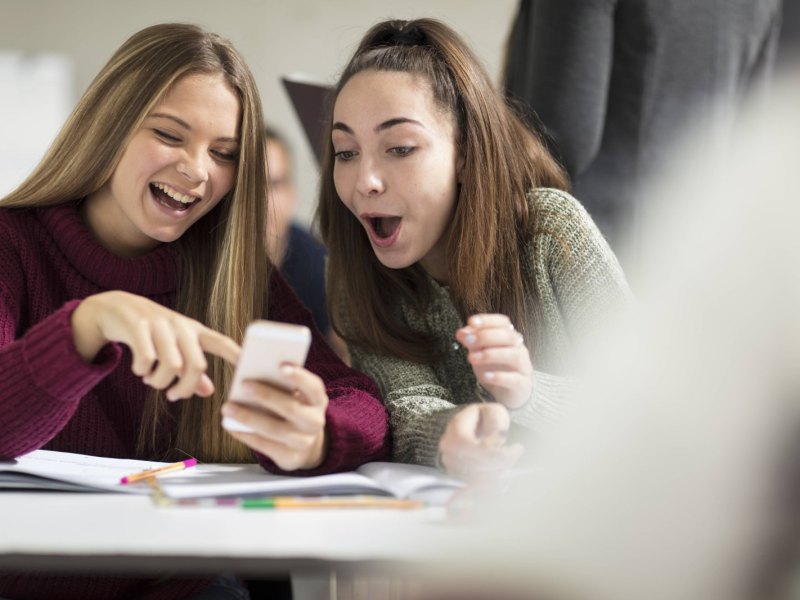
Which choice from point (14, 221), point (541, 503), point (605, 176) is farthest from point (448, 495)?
point (605, 176)

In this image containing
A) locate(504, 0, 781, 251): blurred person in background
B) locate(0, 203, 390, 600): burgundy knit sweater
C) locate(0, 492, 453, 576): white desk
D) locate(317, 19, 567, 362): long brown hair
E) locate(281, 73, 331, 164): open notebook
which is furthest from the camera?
locate(281, 73, 331, 164): open notebook

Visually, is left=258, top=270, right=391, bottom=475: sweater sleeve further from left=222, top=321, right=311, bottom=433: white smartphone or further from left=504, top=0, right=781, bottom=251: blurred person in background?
left=504, top=0, right=781, bottom=251: blurred person in background

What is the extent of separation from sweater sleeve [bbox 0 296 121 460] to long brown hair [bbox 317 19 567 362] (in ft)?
1.57

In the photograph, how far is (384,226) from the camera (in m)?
1.30

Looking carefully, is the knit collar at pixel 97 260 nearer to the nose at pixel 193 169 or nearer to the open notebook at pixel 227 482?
the nose at pixel 193 169

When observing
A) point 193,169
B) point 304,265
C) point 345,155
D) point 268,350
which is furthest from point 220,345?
point 304,265

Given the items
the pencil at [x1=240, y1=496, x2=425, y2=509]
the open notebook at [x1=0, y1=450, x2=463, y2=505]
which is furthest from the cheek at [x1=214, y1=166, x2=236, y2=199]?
the pencil at [x1=240, y1=496, x2=425, y2=509]

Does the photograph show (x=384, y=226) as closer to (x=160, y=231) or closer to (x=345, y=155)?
(x=345, y=155)

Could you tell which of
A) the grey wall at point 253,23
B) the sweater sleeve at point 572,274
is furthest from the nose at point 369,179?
the grey wall at point 253,23

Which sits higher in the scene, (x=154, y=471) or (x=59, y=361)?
(x=59, y=361)

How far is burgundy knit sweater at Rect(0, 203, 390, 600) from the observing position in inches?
34.7

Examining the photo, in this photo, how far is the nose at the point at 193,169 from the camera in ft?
3.81

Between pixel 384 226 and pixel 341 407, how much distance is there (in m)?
0.35

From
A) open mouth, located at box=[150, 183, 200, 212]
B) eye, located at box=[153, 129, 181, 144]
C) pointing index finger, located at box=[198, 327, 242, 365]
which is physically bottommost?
pointing index finger, located at box=[198, 327, 242, 365]
